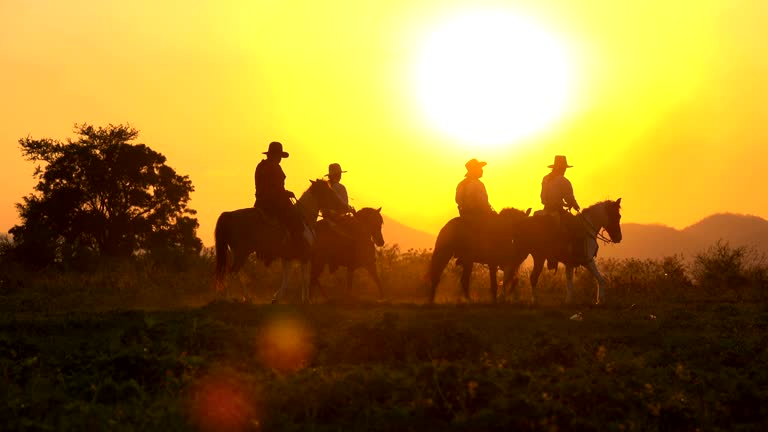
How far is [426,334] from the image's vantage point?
12039mm

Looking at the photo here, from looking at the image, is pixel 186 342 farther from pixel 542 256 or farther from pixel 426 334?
pixel 542 256

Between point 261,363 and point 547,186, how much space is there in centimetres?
1032

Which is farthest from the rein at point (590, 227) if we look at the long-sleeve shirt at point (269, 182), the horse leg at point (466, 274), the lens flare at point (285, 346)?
the lens flare at point (285, 346)

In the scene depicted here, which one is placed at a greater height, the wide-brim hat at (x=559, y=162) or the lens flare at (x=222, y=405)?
the wide-brim hat at (x=559, y=162)

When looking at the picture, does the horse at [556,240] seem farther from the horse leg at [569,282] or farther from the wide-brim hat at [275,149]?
the wide-brim hat at [275,149]

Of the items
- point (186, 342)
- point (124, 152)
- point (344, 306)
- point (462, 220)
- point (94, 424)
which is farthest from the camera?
point (124, 152)

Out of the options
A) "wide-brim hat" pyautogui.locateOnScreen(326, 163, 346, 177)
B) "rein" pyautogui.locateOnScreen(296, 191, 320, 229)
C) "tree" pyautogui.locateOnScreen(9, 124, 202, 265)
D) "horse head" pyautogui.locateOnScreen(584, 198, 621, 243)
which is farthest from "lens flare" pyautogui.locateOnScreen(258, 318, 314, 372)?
"tree" pyautogui.locateOnScreen(9, 124, 202, 265)

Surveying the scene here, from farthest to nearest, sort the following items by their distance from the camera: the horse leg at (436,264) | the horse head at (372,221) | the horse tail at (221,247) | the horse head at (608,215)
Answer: the horse head at (372,221) < the horse head at (608,215) < the horse leg at (436,264) < the horse tail at (221,247)

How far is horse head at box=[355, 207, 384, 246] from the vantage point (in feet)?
68.9

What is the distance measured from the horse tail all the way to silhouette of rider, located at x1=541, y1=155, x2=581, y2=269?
727 centimetres

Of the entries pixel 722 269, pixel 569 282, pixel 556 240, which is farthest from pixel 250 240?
pixel 722 269

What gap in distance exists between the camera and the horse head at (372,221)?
68.9 feet

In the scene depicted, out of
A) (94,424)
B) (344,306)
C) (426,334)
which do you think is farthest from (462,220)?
(94,424)

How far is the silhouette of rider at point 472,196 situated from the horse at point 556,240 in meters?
1.12
